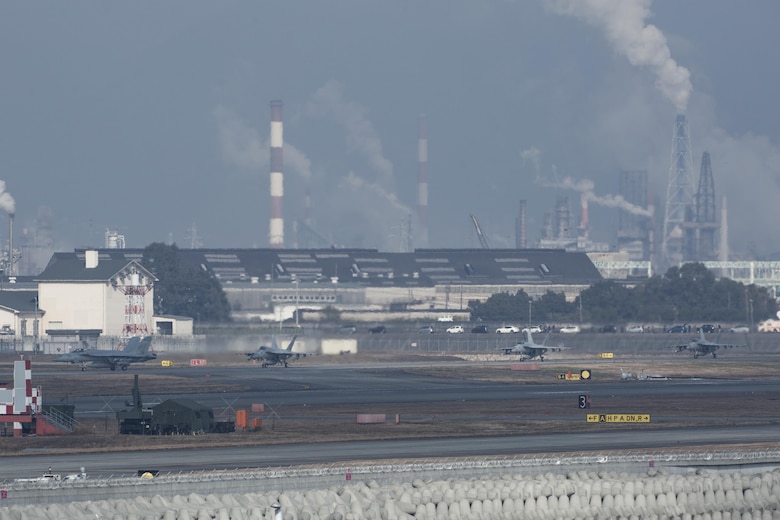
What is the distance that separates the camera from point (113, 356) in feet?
408

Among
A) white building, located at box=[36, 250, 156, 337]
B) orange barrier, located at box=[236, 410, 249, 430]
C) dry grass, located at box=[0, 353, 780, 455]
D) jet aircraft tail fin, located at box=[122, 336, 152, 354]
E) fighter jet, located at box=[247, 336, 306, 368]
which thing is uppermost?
white building, located at box=[36, 250, 156, 337]

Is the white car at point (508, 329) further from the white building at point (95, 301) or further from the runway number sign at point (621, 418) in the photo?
the runway number sign at point (621, 418)

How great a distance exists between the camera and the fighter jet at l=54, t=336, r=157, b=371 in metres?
123

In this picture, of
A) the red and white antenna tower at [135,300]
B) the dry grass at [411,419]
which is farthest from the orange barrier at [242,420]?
the red and white antenna tower at [135,300]

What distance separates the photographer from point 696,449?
5166 centimetres

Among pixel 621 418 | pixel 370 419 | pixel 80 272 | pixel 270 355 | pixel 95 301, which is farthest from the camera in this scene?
pixel 80 272

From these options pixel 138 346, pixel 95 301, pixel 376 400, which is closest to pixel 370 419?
pixel 376 400

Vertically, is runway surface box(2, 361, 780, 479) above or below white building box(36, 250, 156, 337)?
below

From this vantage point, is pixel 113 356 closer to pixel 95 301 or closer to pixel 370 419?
pixel 95 301

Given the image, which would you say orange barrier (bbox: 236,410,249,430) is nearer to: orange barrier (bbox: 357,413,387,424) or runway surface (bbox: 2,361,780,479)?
orange barrier (bbox: 357,413,387,424)

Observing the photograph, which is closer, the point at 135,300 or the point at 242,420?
the point at 242,420

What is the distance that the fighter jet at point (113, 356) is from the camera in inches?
4838

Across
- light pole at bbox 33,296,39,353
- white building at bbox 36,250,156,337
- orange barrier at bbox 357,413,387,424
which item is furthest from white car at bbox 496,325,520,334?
orange barrier at bbox 357,413,387,424

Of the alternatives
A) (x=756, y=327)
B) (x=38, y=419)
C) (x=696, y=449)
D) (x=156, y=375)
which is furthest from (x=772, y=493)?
(x=756, y=327)
